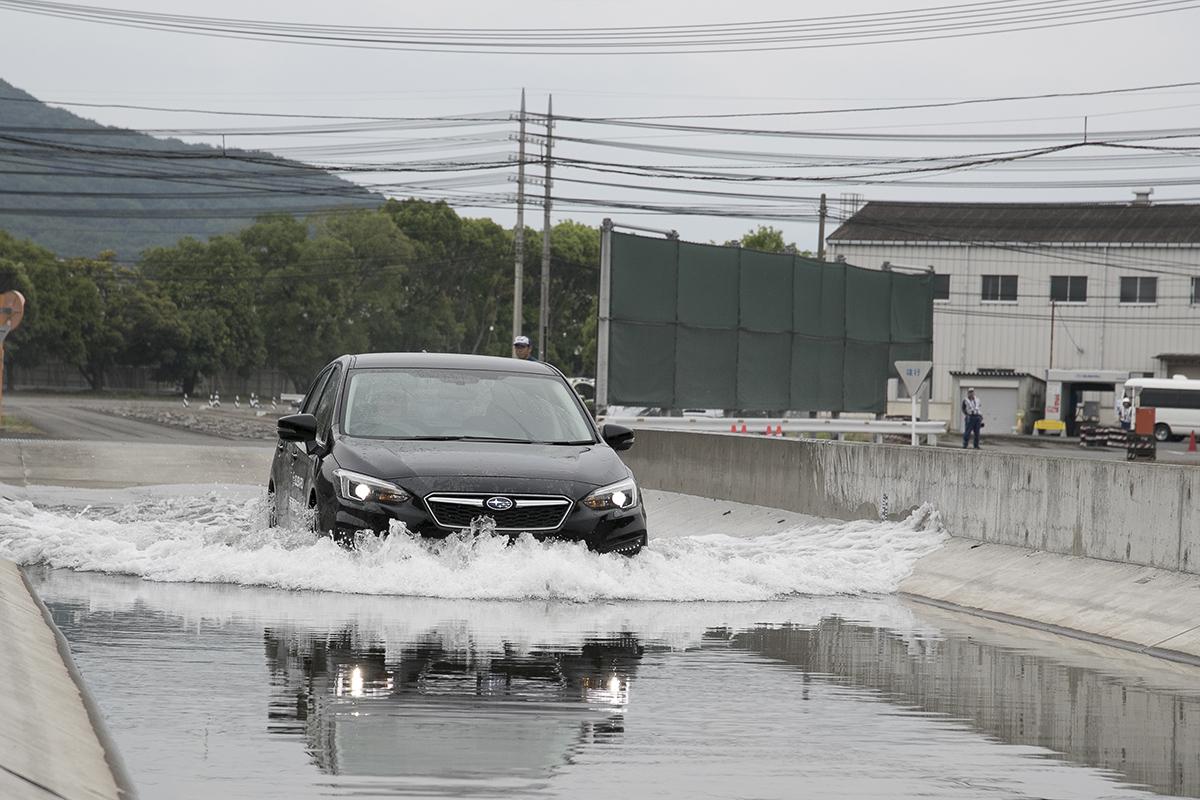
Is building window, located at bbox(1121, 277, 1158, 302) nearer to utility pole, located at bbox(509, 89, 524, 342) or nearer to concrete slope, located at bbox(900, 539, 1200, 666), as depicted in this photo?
utility pole, located at bbox(509, 89, 524, 342)

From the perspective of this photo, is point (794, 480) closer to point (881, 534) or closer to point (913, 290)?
point (881, 534)

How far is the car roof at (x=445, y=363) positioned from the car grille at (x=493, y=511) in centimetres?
219

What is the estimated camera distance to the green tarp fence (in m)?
31.7

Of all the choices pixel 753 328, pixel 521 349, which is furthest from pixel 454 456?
pixel 753 328

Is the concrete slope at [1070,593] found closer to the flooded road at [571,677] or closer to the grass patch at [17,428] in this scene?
the flooded road at [571,677]

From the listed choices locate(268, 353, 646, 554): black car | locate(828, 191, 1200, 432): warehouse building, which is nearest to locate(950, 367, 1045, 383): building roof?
locate(828, 191, 1200, 432): warehouse building

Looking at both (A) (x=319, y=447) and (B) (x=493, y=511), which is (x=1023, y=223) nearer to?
(A) (x=319, y=447)

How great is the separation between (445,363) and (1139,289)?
265 feet

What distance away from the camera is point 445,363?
1385 centimetres

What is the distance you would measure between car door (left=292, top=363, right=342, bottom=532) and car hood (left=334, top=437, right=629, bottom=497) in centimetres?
26

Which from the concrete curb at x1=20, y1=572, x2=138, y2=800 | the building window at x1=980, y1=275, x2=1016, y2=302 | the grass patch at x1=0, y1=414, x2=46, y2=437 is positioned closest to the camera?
the concrete curb at x1=20, y1=572, x2=138, y2=800

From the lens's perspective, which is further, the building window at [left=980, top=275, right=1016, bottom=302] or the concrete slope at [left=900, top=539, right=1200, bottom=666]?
the building window at [left=980, top=275, right=1016, bottom=302]

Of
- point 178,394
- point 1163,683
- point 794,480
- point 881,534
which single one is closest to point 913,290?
point 794,480

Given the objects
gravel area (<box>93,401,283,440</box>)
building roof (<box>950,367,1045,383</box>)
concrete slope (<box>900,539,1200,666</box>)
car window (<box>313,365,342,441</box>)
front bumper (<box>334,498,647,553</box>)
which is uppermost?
building roof (<box>950,367,1045,383</box>)
